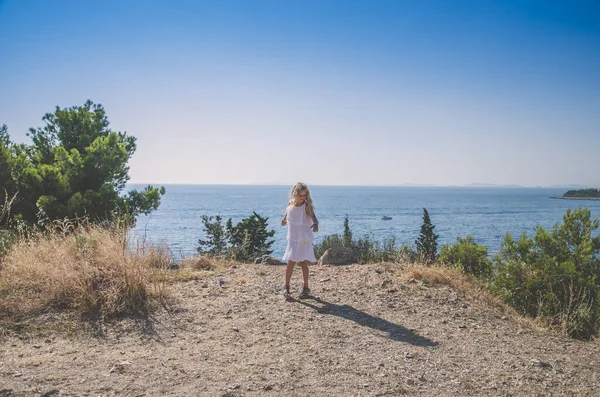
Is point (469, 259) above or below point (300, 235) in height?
below

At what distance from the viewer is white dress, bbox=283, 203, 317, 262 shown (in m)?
7.39

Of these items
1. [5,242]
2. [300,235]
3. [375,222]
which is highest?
[300,235]

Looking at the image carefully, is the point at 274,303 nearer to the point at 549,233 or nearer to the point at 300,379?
the point at 300,379

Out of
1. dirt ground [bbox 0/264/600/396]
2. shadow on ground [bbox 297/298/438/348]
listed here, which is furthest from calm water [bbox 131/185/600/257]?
shadow on ground [bbox 297/298/438/348]

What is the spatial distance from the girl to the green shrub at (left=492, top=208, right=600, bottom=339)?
12.6 ft

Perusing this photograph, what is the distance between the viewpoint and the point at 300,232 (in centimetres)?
743

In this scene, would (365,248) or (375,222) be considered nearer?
(365,248)

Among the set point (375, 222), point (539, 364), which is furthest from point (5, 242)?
point (375, 222)

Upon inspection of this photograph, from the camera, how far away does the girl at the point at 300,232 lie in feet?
24.2

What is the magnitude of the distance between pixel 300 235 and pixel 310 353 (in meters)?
2.71

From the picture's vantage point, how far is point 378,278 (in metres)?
8.49

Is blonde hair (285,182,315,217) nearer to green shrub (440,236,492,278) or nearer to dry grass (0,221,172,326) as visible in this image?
dry grass (0,221,172,326)

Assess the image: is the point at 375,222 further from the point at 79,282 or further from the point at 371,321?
the point at 79,282

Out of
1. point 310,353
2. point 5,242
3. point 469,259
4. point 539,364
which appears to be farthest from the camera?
point 469,259
